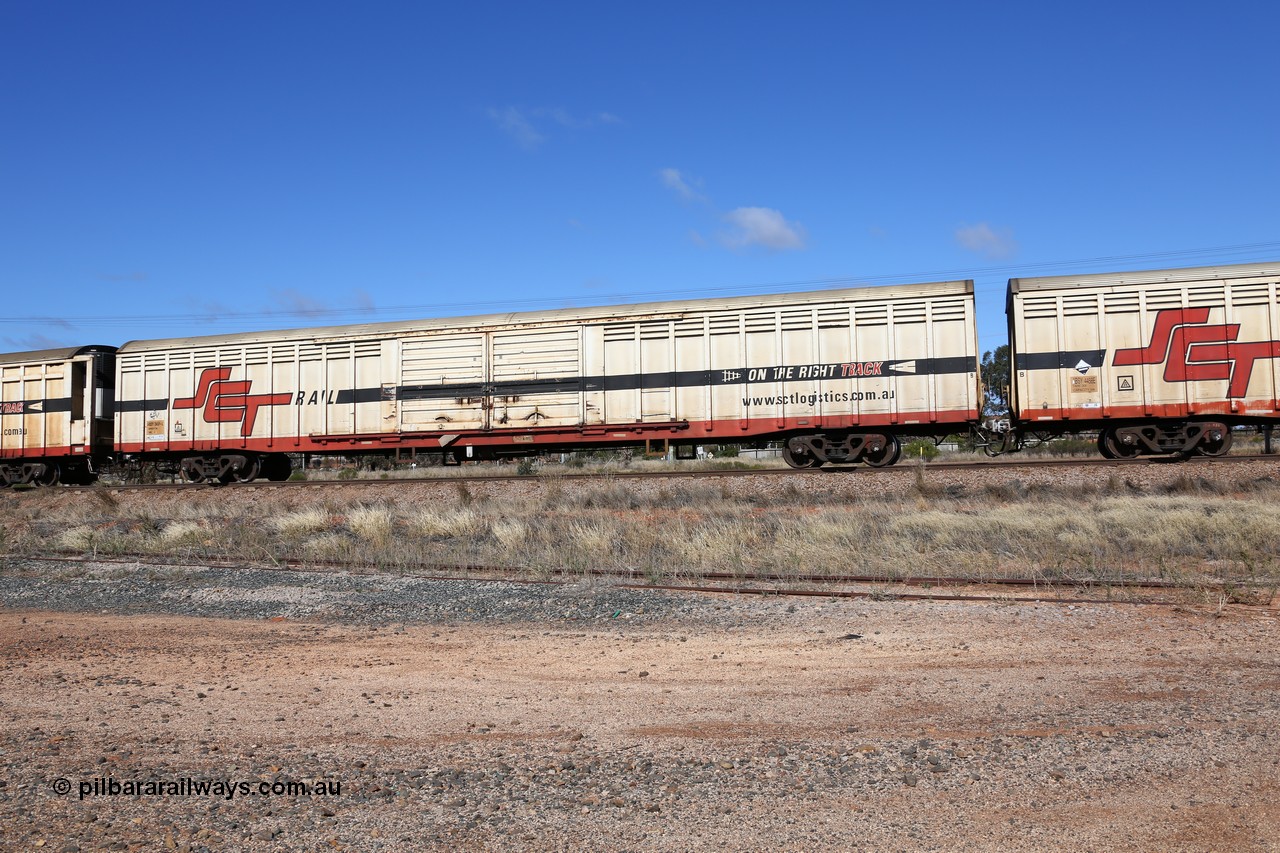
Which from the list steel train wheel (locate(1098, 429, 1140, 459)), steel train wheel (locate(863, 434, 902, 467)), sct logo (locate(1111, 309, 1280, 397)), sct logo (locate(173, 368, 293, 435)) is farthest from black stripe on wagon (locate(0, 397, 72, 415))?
sct logo (locate(1111, 309, 1280, 397))

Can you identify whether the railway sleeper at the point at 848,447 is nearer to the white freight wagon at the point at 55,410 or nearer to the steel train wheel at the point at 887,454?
the steel train wheel at the point at 887,454

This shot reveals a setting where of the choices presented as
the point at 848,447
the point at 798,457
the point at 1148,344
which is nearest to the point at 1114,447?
the point at 1148,344

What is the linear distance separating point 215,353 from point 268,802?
19.3 metres

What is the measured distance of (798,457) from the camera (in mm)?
18188

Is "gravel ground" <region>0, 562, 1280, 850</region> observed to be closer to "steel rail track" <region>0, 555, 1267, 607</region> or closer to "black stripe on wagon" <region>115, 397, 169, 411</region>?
"steel rail track" <region>0, 555, 1267, 607</region>

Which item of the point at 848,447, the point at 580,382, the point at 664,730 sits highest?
the point at 580,382

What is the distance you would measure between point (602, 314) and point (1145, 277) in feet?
33.4

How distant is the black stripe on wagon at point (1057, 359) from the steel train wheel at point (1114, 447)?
5.03ft

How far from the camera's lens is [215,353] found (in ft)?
68.3

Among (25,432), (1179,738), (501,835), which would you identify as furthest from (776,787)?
(25,432)

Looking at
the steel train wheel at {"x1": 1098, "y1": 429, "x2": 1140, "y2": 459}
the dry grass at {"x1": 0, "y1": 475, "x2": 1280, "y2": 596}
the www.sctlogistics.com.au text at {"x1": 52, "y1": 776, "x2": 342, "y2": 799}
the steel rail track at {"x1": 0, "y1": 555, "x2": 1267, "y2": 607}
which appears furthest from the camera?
the steel train wheel at {"x1": 1098, "y1": 429, "x2": 1140, "y2": 459}

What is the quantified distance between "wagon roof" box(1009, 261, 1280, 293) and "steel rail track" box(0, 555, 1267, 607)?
973 cm

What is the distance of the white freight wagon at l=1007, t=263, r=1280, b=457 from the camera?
52.1ft

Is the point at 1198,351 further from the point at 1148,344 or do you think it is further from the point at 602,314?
the point at 602,314
